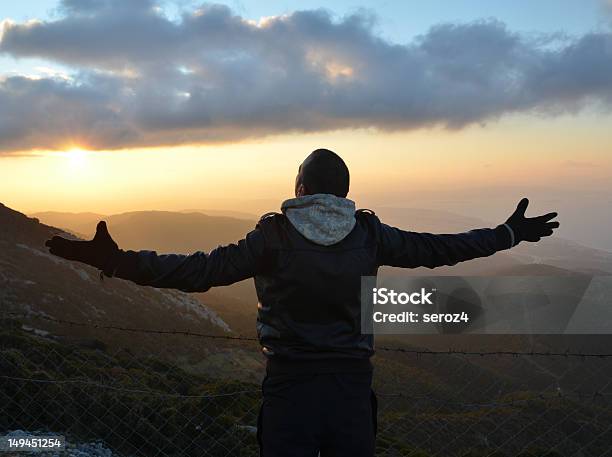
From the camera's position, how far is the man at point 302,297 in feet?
9.98

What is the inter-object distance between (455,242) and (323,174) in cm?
95

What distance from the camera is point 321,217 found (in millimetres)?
3109

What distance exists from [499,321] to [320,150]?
171 meters

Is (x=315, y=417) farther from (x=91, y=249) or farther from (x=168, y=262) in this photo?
(x=91, y=249)

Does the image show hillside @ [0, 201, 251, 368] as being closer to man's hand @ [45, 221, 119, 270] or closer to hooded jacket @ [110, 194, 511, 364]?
man's hand @ [45, 221, 119, 270]

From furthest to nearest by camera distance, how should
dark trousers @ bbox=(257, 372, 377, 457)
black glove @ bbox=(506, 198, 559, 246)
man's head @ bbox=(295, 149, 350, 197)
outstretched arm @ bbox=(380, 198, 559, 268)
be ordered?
1. black glove @ bbox=(506, 198, 559, 246)
2. outstretched arm @ bbox=(380, 198, 559, 268)
3. man's head @ bbox=(295, 149, 350, 197)
4. dark trousers @ bbox=(257, 372, 377, 457)

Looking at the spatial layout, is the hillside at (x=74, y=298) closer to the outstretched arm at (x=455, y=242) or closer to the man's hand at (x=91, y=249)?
the man's hand at (x=91, y=249)

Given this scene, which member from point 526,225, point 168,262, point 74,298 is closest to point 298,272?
point 168,262

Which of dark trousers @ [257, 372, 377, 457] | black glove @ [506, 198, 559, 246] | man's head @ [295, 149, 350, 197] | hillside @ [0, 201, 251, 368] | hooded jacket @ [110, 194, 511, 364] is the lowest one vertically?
hillside @ [0, 201, 251, 368]

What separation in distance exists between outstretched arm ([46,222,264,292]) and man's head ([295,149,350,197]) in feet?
1.39

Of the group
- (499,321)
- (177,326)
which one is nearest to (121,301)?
(177,326)

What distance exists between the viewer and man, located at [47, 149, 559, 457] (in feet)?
9.98

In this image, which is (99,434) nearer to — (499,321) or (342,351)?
(342,351)

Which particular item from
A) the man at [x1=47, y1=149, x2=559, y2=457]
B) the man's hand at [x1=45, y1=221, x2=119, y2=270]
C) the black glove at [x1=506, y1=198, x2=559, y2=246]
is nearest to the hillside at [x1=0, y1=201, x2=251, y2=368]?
the man's hand at [x1=45, y1=221, x2=119, y2=270]
